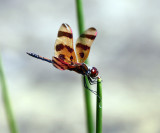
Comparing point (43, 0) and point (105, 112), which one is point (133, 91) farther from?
point (43, 0)

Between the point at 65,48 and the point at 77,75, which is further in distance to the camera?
the point at 77,75

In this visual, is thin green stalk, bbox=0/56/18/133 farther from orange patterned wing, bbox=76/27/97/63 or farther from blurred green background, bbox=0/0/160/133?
blurred green background, bbox=0/0/160/133

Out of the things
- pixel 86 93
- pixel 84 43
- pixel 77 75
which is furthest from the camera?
pixel 77 75

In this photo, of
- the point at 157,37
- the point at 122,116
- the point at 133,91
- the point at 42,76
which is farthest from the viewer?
the point at 157,37

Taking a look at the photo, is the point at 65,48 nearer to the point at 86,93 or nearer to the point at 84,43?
the point at 84,43

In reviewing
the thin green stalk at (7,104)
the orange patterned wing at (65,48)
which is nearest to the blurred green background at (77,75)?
the thin green stalk at (7,104)

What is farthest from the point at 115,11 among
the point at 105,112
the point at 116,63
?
the point at 105,112

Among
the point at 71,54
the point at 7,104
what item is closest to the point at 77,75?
the point at 7,104

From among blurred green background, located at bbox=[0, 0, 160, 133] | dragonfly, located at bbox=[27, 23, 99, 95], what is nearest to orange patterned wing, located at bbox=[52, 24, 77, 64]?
dragonfly, located at bbox=[27, 23, 99, 95]
